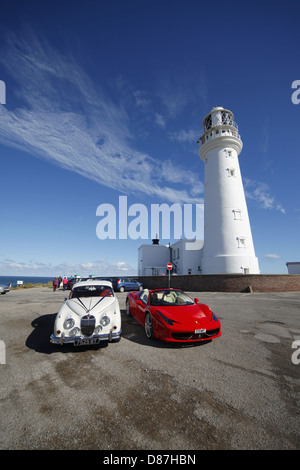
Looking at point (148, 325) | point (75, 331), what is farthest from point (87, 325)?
point (148, 325)

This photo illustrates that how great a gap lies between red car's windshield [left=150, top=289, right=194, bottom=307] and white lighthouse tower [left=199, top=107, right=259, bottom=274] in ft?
55.3

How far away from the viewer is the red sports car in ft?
15.7

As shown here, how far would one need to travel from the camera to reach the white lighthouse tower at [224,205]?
2217 centimetres

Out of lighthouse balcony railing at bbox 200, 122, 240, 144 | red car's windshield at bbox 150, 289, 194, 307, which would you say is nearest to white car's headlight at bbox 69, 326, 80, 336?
red car's windshield at bbox 150, 289, 194, 307

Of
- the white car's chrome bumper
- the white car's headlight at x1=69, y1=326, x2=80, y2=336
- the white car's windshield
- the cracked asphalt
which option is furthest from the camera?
the white car's windshield

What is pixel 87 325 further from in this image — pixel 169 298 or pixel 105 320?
pixel 169 298

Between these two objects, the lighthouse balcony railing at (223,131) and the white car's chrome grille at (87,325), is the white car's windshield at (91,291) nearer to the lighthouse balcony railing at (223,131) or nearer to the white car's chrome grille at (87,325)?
the white car's chrome grille at (87,325)

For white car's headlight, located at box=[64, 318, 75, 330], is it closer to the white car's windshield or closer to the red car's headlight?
the white car's windshield

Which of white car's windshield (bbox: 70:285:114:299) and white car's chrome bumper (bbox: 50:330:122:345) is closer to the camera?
white car's chrome bumper (bbox: 50:330:122:345)

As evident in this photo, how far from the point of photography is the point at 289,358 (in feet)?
14.1

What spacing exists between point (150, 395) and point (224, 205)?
75.1 ft
